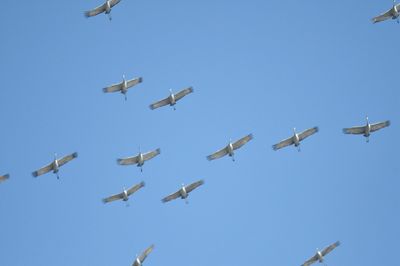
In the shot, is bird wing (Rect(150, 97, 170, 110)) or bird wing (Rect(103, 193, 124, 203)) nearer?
bird wing (Rect(150, 97, 170, 110))

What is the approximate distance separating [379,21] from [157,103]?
24.4 metres

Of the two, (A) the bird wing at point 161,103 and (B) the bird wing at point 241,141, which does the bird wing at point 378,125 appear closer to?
(B) the bird wing at point 241,141

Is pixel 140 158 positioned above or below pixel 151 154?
below

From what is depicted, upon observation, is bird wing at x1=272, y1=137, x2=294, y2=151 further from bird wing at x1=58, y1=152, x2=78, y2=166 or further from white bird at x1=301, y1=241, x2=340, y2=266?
bird wing at x1=58, y1=152, x2=78, y2=166

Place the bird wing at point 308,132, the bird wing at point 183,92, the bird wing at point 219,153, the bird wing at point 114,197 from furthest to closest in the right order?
the bird wing at point 114,197
the bird wing at point 183,92
the bird wing at point 219,153
the bird wing at point 308,132

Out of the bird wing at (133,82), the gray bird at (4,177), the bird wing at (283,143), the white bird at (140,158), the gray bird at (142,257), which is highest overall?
the bird wing at (133,82)

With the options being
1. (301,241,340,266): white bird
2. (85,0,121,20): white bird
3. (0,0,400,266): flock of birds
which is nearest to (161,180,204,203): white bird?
(0,0,400,266): flock of birds

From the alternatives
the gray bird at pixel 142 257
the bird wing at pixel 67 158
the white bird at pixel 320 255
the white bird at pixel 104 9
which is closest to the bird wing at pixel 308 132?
the white bird at pixel 320 255

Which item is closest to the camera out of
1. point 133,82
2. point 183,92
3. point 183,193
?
point 183,193

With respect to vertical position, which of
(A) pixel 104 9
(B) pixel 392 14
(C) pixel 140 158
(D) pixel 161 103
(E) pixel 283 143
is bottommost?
(E) pixel 283 143

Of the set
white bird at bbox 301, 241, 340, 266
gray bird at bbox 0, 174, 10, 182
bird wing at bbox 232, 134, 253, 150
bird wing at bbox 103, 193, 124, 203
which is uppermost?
gray bird at bbox 0, 174, 10, 182

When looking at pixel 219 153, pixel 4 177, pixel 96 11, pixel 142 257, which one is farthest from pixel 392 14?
pixel 4 177

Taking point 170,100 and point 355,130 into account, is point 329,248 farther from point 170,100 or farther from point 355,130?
point 170,100

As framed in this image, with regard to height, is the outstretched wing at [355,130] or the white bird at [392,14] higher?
the white bird at [392,14]
